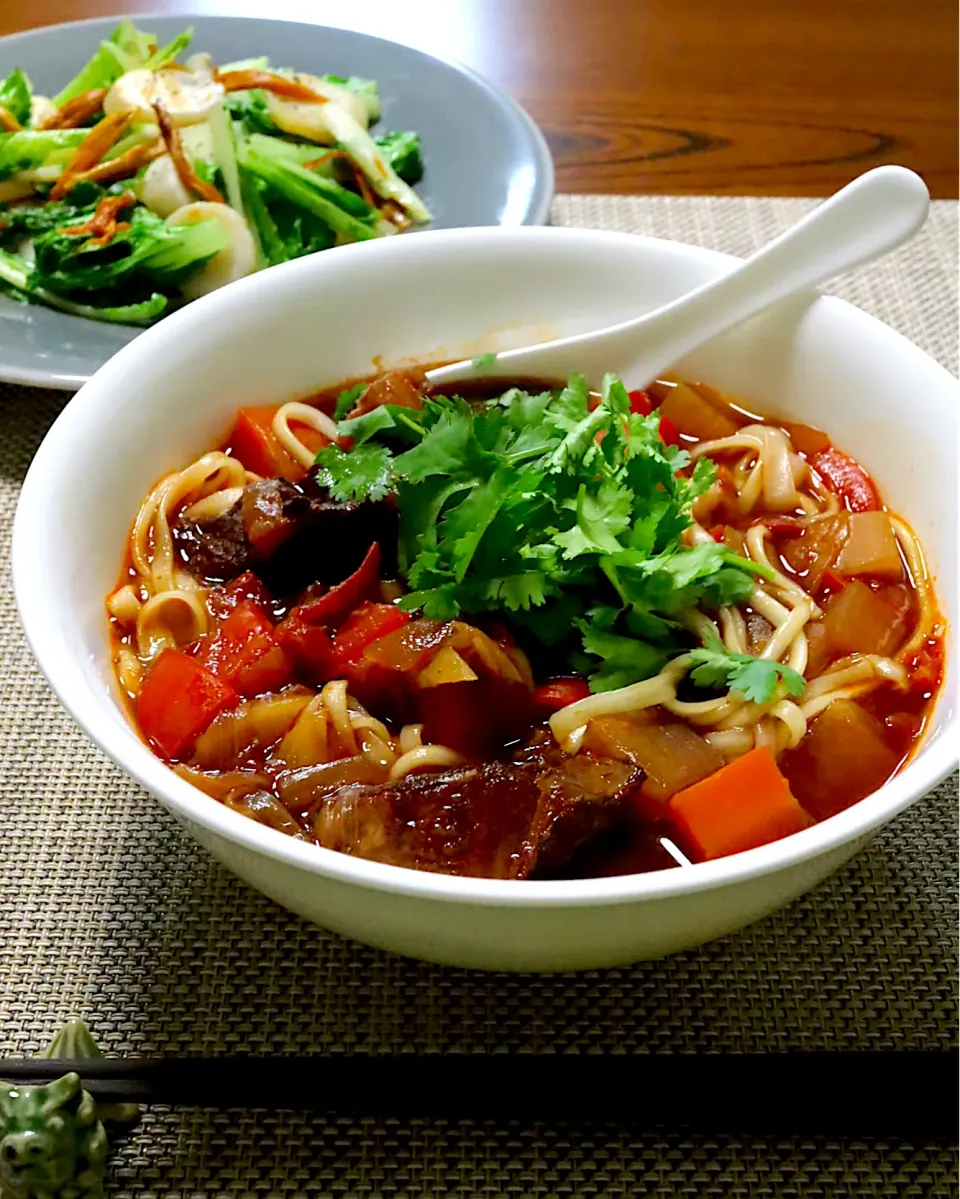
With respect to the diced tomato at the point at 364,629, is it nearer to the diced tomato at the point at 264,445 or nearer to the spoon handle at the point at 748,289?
the diced tomato at the point at 264,445

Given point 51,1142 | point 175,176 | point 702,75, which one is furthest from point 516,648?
point 702,75

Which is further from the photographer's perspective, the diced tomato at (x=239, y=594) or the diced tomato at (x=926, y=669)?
the diced tomato at (x=239, y=594)

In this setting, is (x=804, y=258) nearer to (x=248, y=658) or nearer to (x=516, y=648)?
(x=516, y=648)

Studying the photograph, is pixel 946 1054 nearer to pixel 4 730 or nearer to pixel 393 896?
pixel 393 896

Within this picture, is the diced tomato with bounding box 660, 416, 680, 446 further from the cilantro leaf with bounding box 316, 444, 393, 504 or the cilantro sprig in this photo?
the cilantro leaf with bounding box 316, 444, 393, 504

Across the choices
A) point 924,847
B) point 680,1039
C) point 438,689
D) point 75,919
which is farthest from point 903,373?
point 75,919

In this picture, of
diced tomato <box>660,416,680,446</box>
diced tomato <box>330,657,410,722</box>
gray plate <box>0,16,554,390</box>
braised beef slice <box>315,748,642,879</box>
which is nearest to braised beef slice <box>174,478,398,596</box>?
diced tomato <box>330,657,410,722</box>

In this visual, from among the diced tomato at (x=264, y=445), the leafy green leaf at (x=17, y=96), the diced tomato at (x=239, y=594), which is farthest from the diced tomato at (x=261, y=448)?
the leafy green leaf at (x=17, y=96)
